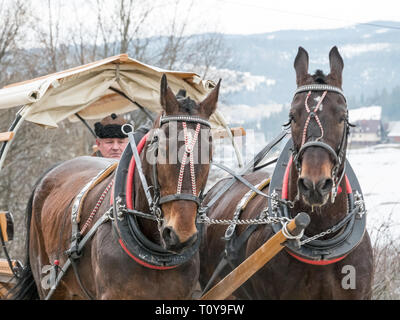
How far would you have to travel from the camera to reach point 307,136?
3607 mm

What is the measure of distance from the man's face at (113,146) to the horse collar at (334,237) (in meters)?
3.08

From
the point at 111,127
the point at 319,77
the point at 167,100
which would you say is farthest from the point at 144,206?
the point at 111,127

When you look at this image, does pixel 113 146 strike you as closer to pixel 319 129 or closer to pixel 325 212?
pixel 325 212

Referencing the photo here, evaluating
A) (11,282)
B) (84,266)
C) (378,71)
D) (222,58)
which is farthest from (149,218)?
(222,58)

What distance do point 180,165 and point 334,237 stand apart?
119 centimetres

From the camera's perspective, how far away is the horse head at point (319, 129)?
11.3 ft

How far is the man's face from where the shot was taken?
688 cm

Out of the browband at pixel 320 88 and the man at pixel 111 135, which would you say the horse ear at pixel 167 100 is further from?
the man at pixel 111 135

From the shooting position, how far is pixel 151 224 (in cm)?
379

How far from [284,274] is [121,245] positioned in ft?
→ 3.54

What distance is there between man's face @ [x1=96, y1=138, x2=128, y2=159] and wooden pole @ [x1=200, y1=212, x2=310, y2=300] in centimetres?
333

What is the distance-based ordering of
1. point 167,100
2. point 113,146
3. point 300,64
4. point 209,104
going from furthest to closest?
point 113,146, point 300,64, point 209,104, point 167,100

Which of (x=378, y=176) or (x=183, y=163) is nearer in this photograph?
(x=183, y=163)
